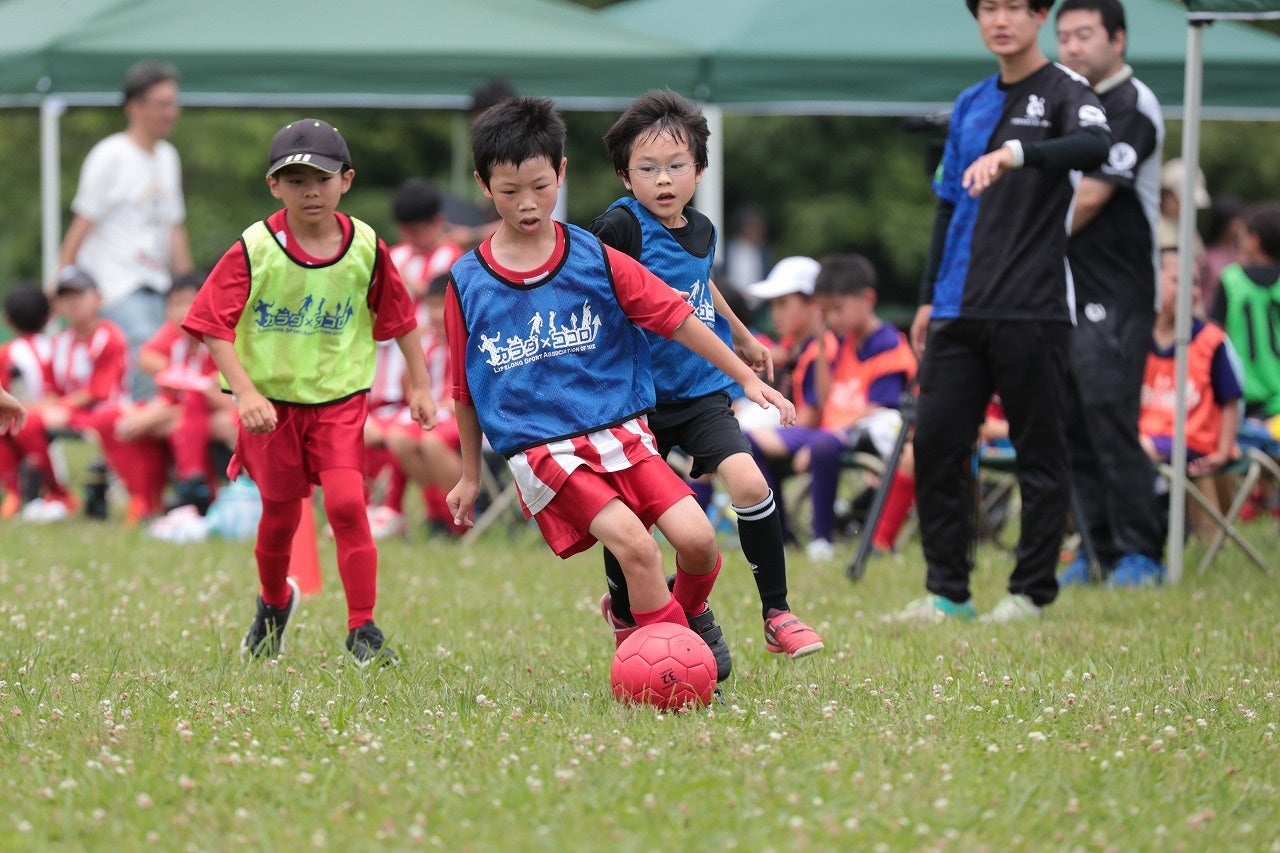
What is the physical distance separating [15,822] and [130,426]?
7.60m

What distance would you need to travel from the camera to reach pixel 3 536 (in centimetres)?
1016

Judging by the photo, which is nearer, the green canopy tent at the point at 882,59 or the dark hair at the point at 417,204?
the dark hair at the point at 417,204

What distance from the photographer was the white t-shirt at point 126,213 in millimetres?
11836

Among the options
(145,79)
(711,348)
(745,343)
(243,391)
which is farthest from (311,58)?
(711,348)

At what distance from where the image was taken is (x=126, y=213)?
12.0 meters

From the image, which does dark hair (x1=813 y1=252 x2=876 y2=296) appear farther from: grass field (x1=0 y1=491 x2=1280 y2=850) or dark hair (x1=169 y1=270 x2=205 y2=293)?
dark hair (x1=169 y1=270 x2=205 y2=293)

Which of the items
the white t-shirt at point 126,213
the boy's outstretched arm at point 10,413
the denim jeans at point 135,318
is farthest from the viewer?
the denim jeans at point 135,318

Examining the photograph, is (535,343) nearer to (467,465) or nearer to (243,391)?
(467,465)

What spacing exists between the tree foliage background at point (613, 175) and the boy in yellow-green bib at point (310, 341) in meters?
22.1

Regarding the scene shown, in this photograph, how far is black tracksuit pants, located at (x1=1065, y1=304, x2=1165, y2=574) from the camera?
805 cm

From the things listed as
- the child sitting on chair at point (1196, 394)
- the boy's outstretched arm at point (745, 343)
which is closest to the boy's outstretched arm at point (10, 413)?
the boy's outstretched arm at point (745, 343)

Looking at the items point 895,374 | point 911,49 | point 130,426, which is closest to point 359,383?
point 895,374

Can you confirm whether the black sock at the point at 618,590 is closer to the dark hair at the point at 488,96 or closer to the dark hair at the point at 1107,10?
the dark hair at the point at 1107,10

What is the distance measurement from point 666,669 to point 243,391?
174 cm
